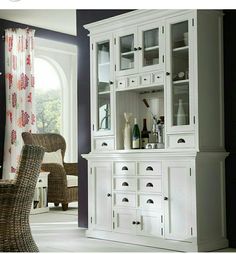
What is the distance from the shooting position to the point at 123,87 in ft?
13.9

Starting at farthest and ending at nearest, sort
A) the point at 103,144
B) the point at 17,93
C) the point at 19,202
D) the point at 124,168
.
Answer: the point at 17,93 < the point at 103,144 < the point at 124,168 < the point at 19,202

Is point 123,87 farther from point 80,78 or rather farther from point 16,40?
point 16,40

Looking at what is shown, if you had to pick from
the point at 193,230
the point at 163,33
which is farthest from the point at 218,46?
the point at 193,230

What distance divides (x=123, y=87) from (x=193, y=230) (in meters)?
1.44

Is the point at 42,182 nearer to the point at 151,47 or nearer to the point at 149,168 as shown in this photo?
the point at 149,168

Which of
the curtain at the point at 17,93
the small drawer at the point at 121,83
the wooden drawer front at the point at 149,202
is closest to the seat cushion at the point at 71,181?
the curtain at the point at 17,93

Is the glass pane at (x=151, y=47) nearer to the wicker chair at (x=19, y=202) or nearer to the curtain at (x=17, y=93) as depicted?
the wicker chair at (x=19, y=202)

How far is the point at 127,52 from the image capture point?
13.8 ft

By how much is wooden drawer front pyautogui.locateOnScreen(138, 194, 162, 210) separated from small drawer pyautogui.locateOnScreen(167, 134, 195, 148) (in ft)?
1.48

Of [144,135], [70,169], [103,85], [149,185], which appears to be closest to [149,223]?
[149,185]

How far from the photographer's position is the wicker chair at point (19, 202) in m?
2.95

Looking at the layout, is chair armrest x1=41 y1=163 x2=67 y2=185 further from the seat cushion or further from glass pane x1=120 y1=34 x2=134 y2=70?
glass pane x1=120 y1=34 x2=134 y2=70

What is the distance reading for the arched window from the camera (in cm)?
790

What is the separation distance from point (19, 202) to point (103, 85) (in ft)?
5.85
